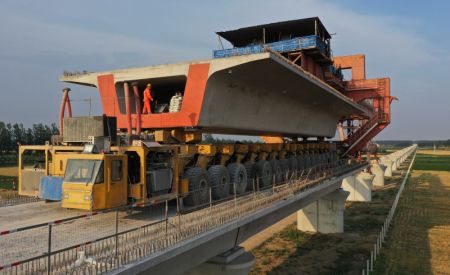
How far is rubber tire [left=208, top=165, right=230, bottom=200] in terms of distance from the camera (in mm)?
13648

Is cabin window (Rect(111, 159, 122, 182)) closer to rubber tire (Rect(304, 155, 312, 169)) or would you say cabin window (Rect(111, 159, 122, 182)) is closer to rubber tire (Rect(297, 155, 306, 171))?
rubber tire (Rect(297, 155, 306, 171))

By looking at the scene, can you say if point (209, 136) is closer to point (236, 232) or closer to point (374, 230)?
point (236, 232)

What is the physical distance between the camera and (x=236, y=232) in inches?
435

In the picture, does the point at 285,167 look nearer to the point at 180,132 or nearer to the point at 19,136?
the point at 180,132

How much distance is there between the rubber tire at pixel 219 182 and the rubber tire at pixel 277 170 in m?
5.29

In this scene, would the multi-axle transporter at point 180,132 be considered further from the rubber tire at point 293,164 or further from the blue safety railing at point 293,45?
the blue safety railing at point 293,45

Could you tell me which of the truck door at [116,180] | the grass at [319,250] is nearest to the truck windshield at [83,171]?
the truck door at [116,180]

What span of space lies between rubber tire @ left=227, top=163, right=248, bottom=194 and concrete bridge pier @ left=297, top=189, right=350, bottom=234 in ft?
54.3

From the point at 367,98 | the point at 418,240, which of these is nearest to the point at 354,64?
the point at 367,98

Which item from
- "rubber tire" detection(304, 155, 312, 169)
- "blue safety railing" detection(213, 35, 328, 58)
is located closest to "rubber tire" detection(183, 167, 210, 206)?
"rubber tire" detection(304, 155, 312, 169)

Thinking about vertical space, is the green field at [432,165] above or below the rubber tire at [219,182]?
below

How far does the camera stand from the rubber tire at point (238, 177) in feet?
48.9

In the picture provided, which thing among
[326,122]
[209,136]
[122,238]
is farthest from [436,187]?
[122,238]

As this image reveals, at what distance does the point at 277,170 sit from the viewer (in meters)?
19.6
